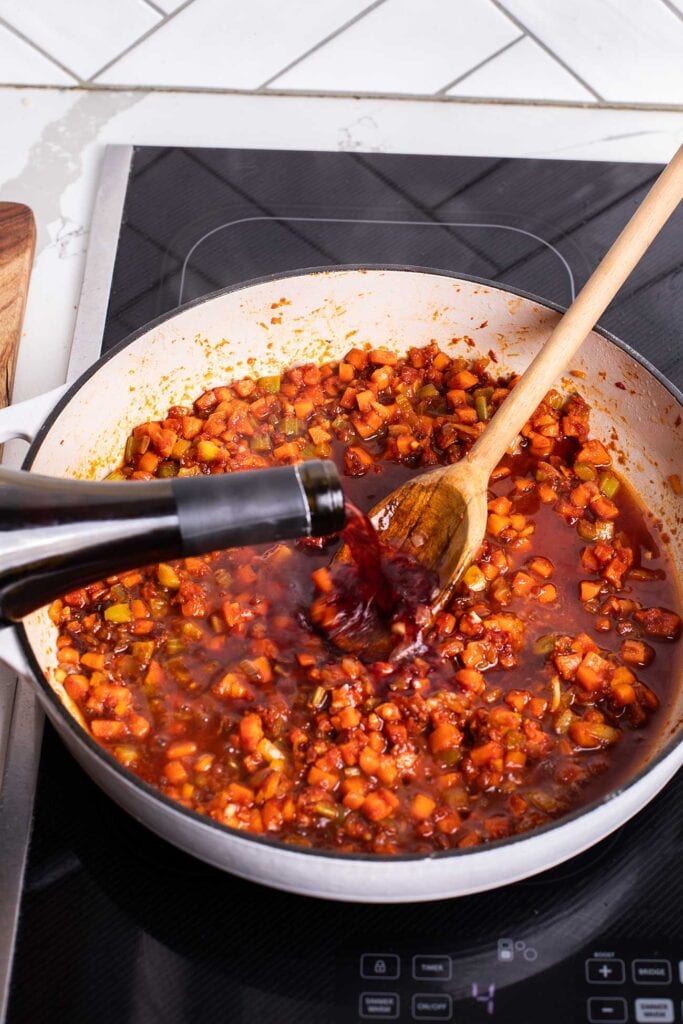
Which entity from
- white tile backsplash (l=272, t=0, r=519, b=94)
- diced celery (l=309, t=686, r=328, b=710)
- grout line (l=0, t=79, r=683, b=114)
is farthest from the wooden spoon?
white tile backsplash (l=272, t=0, r=519, b=94)

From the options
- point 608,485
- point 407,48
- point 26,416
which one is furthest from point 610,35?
point 26,416

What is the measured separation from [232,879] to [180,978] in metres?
0.15

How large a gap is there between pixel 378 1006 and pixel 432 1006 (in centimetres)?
7

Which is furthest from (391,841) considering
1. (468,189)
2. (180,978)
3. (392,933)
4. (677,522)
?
(468,189)

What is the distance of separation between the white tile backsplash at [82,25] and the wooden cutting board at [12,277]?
66cm

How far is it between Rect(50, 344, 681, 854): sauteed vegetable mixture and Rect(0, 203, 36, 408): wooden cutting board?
293mm

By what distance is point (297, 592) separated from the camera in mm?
1806

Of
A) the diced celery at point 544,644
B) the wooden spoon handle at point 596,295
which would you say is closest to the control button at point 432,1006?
the diced celery at point 544,644

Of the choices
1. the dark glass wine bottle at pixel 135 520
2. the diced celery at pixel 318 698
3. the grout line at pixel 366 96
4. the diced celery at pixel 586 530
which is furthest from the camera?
the grout line at pixel 366 96

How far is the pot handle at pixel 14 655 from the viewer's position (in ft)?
4.66

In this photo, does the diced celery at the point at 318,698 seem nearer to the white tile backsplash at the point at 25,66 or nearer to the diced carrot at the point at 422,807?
the diced carrot at the point at 422,807

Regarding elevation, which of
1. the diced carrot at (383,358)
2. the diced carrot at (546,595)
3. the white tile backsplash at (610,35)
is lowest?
the diced carrot at (546,595)

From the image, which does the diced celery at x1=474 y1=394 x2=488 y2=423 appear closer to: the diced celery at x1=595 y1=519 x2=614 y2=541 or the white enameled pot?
the white enameled pot

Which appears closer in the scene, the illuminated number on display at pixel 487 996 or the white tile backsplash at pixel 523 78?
the illuminated number on display at pixel 487 996
